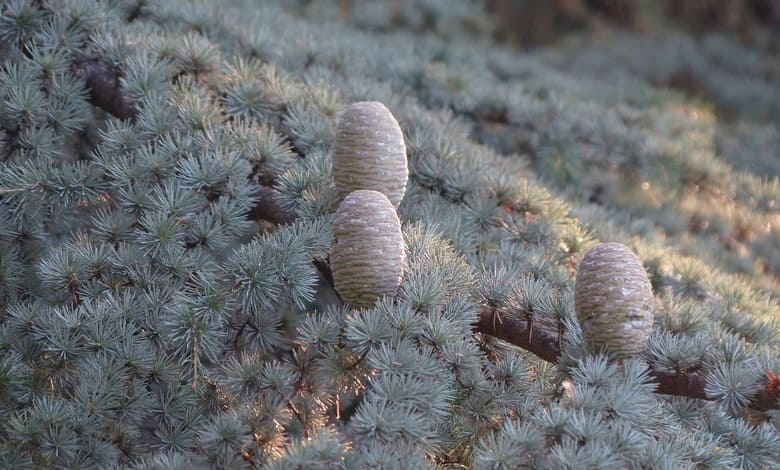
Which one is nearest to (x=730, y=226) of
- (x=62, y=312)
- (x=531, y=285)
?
(x=531, y=285)

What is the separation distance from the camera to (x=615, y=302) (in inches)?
32.5

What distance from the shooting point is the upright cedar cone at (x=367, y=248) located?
84 cm

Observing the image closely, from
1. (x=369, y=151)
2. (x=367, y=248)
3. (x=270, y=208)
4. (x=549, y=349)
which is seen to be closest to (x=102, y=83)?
(x=270, y=208)

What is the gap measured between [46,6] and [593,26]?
264cm

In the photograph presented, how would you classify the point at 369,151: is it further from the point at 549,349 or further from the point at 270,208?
the point at 549,349

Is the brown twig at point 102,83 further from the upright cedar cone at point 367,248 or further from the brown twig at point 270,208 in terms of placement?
the upright cedar cone at point 367,248

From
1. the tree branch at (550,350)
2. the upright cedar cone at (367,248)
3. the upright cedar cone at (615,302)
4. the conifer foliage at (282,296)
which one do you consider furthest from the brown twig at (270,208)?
the upright cedar cone at (615,302)

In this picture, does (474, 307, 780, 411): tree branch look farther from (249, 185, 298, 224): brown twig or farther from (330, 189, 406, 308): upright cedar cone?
(249, 185, 298, 224): brown twig

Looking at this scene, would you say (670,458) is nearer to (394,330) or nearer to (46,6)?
(394,330)

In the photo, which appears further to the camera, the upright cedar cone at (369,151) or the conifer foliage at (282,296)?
the upright cedar cone at (369,151)

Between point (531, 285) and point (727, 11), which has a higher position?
point (531, 285)

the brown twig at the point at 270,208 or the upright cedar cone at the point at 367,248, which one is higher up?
the upright cedar cone at the point at 367,248

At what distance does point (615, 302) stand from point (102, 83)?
0.80 meters

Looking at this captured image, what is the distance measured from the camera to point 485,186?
124 centimetres
